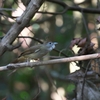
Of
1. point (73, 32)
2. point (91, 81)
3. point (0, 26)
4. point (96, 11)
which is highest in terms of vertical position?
point (73, 32)

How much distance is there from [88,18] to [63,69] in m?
0.86

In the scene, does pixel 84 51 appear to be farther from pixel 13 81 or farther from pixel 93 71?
pixel 13 81

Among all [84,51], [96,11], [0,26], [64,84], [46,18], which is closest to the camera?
[84,51]

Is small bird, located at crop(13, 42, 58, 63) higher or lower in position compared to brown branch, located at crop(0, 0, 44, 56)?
higher

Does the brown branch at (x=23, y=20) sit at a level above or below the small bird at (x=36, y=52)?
below

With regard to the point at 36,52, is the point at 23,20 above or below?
below

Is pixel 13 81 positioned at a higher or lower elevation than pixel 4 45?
higher

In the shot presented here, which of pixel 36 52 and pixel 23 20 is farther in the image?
pixel 36 52

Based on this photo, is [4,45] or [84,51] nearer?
[4,45]

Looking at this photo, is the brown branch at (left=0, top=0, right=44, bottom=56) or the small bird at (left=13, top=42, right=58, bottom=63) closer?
the brown branch at (left=0, top=0, right=44, bottom=56)

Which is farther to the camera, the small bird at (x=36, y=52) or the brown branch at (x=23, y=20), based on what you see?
the small bird at (x=36, y=52)

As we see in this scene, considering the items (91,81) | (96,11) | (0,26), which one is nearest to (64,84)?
(0,26)

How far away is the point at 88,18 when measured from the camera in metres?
5.30

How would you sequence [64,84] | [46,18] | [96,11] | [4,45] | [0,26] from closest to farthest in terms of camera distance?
[4,45], [96,11], [0,26], [46,18], [64,84]
